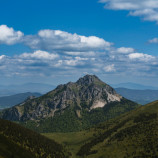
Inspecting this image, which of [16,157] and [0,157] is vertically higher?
[0,157]

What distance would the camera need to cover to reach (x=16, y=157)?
199000 millimetres

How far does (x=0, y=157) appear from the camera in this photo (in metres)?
156

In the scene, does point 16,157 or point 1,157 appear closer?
point 1,157

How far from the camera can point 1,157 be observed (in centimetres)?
15800

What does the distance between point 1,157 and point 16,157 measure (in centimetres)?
4372

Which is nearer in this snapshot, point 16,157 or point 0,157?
point 0,157

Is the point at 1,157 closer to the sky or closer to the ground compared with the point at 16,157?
closer to the sky

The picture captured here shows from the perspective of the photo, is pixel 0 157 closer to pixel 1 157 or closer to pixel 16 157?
pixel 1 157

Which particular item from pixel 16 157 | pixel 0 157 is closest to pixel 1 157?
pixel 0 157

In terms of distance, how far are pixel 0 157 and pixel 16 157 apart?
45449 mm
